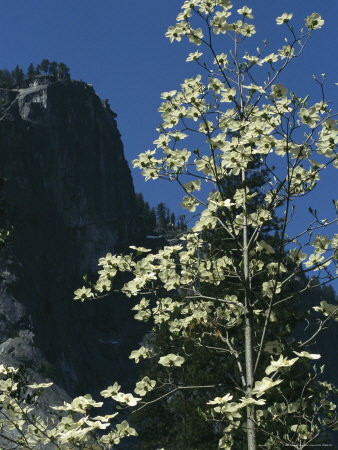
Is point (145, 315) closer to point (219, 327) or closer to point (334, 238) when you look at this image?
point (219, 327)

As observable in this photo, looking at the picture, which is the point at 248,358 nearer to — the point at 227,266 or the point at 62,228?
the point at 227,266

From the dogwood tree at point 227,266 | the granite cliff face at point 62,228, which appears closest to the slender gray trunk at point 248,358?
the dogwood tree at point 227,266

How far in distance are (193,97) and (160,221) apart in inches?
5751

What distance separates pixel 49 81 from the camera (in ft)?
389

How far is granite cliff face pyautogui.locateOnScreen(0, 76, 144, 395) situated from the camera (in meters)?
78.4

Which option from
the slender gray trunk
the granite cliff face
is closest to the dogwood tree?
the slender gray trunk

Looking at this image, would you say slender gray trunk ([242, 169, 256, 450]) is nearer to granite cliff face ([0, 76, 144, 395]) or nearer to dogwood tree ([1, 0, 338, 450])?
dogwood tree ([1, 0, 338, 450])


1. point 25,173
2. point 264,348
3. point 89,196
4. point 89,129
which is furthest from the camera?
point 89,129

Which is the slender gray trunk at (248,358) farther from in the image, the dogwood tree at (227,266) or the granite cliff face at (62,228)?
the granite cliff face at (62,228)

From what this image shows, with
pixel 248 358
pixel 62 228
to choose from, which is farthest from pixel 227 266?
pixel 62 228

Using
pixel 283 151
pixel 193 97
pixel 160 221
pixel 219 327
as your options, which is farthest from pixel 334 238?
pixel 160 221

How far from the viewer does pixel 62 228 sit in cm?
10012

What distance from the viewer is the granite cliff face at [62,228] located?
78438mm

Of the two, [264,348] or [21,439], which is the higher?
[264,348]
